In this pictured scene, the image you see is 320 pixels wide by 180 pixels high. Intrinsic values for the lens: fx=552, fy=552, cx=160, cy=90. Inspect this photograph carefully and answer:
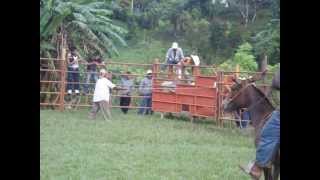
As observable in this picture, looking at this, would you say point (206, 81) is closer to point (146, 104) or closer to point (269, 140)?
point (146, 104)

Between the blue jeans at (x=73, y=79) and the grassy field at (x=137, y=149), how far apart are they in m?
1.04

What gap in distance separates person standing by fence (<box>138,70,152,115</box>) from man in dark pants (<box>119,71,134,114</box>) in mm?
289

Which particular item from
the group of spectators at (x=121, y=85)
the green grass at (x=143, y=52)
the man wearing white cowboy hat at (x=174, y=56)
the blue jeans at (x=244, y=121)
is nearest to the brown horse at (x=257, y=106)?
the blue jeans at (x=244, y=121)

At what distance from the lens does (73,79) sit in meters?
12.2

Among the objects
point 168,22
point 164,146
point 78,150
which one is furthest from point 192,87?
point 168,22

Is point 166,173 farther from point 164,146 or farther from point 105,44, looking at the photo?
point 105,44

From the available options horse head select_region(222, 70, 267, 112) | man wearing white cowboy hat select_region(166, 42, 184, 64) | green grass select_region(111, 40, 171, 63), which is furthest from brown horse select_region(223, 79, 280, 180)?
green grass select_region(111, 40, 171, 63)

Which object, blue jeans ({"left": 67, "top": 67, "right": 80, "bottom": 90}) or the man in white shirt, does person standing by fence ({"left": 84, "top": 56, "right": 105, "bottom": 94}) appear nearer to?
blue jeans ({"left": 67, "top": 67, "right": 80, "bottom": 90})

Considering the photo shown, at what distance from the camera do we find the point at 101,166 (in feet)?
21.1

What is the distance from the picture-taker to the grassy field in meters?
6.20

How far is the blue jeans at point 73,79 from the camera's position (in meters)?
11.9

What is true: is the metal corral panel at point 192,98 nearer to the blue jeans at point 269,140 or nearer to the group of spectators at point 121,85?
the group of spectators at point 121,85
